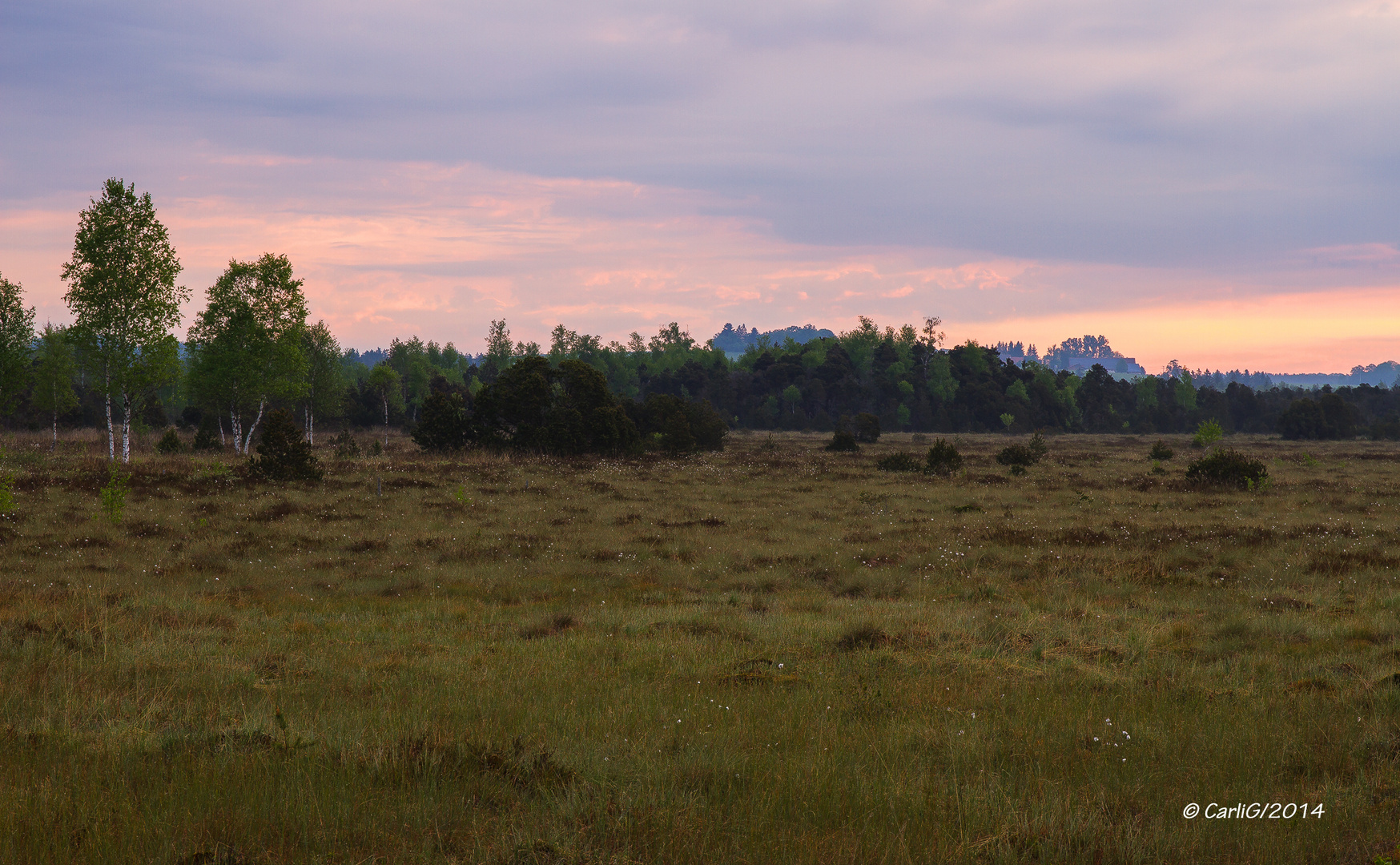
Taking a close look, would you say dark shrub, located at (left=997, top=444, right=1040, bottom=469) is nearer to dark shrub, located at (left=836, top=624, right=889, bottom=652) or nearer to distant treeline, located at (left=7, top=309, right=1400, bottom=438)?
dark shrub, located at (left=836, top=624, right=889, bottom=652)

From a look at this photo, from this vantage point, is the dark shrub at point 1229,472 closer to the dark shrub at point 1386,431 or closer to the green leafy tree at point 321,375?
the green leafy tree at point 321,375

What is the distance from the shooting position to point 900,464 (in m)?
45.6

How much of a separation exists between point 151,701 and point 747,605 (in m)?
9.21

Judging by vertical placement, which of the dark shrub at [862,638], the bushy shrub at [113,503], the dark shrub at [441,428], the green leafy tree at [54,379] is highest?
the green leafy tree at [54,379]

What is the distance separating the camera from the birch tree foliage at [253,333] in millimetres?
51250

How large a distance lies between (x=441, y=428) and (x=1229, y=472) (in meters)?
42.5

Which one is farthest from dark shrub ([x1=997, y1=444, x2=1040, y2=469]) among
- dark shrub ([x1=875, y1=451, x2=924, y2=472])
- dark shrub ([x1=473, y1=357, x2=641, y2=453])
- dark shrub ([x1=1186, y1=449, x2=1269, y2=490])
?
dark shrub ([x1=473, y1=357, x2=641, y2=453])

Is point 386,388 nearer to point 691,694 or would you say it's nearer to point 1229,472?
point 1229,472

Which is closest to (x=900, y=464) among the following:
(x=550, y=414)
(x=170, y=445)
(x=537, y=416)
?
(x=550, y=414)

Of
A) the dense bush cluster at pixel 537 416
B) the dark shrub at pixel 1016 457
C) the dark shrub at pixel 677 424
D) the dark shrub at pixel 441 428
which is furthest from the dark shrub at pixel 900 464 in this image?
the dark shrub at pixel 441 428

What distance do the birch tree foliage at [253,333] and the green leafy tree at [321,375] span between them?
1726cm

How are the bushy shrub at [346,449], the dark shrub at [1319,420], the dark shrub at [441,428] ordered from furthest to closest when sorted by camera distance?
the dark shrub at [1319,420] → the dark shrub at [441,428] → the bushy shrub at [346,449]

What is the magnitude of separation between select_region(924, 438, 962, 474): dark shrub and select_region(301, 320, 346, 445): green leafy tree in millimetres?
52567

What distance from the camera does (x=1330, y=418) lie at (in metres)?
98.2
